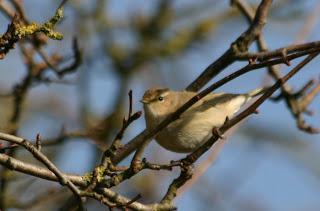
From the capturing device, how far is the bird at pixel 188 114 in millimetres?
4266

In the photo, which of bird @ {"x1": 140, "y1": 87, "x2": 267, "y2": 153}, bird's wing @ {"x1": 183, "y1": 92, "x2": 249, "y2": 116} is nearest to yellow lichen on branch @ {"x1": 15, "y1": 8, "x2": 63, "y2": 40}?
bird @ {"x1": 140, "y1": 87, "x2": 267, "y2": 153}

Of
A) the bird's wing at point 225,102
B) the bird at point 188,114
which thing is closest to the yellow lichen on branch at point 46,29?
the bird at point 188,114

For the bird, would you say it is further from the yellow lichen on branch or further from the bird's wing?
the yellow lichen on branch

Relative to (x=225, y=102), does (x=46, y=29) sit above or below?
below

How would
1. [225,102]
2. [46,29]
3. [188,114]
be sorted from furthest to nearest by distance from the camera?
[225,102] < [188,114] < [46,29]

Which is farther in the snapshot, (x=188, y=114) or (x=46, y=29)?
(x=188, y=114)

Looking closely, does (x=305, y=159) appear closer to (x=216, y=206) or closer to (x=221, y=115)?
(x=216, y=206)

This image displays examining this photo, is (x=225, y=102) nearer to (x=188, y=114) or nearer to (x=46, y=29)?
(x=188, y=114)

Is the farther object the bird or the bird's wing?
the bird's wing

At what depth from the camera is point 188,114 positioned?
14.8 ft

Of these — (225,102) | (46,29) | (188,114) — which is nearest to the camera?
(46,29)

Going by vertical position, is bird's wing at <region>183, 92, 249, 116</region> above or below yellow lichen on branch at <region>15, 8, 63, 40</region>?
above

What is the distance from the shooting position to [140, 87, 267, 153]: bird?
14.0ft

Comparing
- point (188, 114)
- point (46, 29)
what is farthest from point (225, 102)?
point (46, 29)
